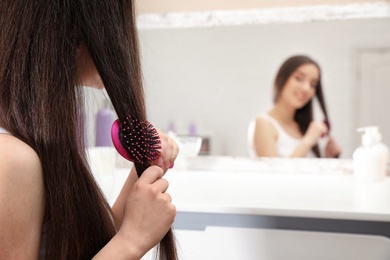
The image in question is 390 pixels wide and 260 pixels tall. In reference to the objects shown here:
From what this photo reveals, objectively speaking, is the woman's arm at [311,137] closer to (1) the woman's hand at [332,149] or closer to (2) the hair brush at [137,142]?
Result: (1) the woman's hand at [332,149]

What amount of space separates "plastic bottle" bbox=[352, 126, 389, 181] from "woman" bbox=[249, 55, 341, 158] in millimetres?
88

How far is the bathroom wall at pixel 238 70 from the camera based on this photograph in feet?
4.30

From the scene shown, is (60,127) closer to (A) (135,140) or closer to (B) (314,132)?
(A) (135,140)

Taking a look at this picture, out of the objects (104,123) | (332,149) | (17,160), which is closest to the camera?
(17,160)

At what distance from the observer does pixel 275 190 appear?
1.19 m

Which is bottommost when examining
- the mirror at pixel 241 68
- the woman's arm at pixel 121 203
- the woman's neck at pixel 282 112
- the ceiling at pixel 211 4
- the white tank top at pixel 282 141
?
the woman's arm at pixel 121 203

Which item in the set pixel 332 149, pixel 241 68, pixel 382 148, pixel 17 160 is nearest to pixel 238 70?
pixel 241 68

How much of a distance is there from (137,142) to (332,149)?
891 mm

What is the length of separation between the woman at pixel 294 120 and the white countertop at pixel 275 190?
45mm

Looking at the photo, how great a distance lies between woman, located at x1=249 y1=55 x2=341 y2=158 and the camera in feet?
4.40

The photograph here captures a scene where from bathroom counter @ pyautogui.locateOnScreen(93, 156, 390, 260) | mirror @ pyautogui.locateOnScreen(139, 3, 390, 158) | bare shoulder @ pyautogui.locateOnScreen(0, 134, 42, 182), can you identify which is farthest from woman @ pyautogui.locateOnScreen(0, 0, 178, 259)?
mirror @ pyautogui.locateOnScreen(139, 3, 390, 158)

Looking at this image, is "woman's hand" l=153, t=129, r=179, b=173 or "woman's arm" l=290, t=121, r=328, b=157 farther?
"woman's arm" l=290, t=121, r=328, b=157

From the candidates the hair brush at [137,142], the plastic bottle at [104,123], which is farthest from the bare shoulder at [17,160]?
the plastic bottle at [104,123]

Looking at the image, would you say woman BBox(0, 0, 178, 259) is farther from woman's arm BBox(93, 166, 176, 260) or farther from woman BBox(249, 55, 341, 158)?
woman BBox(249, 55, 341, 158)
